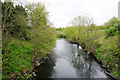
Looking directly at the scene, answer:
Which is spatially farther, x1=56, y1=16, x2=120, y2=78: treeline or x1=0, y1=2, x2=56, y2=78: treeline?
x1=56, y1=16, x2=120, y2=78: treeline

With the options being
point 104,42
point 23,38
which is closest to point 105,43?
point 104,42

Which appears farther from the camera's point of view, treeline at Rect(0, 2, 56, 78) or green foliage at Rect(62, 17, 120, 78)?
green foliage at Rect(62, 17, 120, 78)

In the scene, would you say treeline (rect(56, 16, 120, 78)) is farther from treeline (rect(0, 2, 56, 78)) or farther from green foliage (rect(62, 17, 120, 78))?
treeline (rect(0, 2, 56, 78))

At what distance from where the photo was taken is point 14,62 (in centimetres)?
559

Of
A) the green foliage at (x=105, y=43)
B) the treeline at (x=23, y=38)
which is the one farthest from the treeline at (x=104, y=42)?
the treeline at (x=23, y=38)

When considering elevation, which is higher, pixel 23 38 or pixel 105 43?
pixel 23 38

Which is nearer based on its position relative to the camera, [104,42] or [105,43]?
[105,43]

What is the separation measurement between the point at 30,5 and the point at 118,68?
10.4 m

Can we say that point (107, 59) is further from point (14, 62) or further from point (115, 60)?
point (14, 62)

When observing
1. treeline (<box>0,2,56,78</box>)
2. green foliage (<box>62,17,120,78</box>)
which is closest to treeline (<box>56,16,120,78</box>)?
green foliage (<box>62,17,120,78</box>)

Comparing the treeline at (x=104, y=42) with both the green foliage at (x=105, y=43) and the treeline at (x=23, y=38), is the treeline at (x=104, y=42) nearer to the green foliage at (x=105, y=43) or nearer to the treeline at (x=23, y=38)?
the green foliage at (x=105, y=43)

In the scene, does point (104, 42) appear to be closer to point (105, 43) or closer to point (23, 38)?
point (105, 43)

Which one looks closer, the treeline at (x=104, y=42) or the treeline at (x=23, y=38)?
the treeline at (x=23, y=38)

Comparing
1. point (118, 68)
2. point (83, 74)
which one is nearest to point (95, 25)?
point (118, 68)
